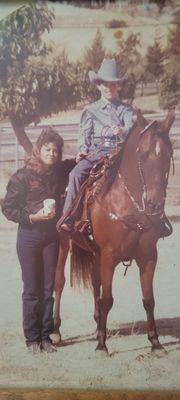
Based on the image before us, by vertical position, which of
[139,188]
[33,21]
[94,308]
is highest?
[33,21]

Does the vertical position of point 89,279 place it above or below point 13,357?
above

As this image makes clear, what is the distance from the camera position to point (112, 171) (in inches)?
116

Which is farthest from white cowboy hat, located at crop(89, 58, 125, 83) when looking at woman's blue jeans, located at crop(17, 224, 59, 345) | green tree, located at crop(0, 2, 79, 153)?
woman's blue jeans, located at crop(17, 224, 59, 345)

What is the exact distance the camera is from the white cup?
2953 mm

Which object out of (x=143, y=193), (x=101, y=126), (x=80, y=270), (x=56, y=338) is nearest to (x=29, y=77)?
(x=101, y=126)

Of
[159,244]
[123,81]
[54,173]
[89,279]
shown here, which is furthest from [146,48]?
[89,279]

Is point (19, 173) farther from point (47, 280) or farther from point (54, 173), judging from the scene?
point (47, 280)

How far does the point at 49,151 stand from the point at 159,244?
69cm

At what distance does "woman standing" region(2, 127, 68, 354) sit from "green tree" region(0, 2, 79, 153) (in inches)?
4.6

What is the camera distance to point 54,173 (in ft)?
9.69

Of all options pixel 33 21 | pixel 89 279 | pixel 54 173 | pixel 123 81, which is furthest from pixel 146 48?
pixel 89 279

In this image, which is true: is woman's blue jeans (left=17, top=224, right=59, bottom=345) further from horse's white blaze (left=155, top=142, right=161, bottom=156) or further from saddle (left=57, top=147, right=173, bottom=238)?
horse's white blaze (left=155, top=142, right=161, bottom=156)

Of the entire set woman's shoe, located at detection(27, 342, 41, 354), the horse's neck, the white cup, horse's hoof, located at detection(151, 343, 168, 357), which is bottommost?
woman's shoe, located at detection(27, 342, 41, 354)

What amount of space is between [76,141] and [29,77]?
38cm
